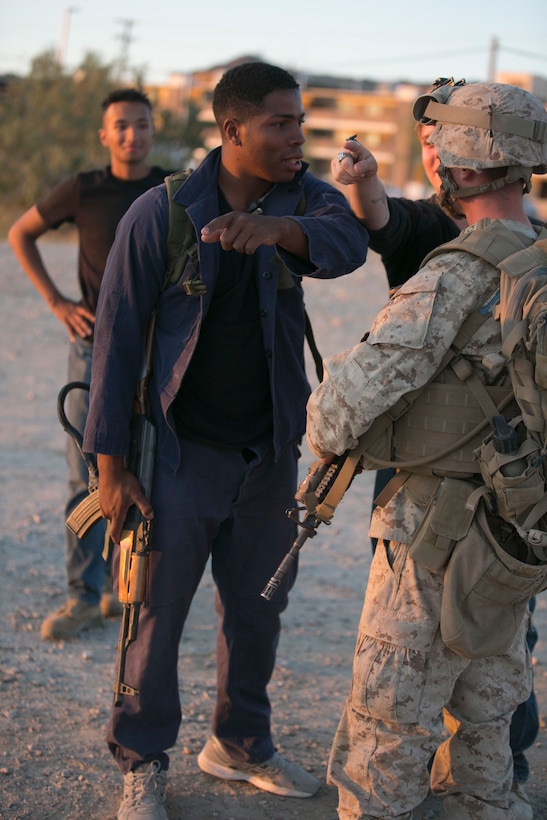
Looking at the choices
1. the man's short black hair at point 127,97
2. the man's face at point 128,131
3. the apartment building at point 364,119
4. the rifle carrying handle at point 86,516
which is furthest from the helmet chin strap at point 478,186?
the apartment building at point 364,119

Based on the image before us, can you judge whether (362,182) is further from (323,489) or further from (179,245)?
(323,489)

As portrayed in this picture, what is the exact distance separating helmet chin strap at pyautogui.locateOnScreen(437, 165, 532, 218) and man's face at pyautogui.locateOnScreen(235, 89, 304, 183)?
514mm

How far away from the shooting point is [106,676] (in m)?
4.21

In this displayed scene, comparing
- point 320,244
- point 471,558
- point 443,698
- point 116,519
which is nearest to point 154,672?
point 116,519

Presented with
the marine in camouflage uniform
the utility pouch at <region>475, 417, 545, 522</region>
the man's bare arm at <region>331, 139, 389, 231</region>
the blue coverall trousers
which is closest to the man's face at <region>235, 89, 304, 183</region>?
the man's bare arm at <region>331, 139, 389, 231</region>

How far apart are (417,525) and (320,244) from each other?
822mm

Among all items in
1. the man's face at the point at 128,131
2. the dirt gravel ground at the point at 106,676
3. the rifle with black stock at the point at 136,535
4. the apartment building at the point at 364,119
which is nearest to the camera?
the rifle with black stock at the point at 136,535

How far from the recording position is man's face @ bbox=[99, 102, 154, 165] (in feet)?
15.9

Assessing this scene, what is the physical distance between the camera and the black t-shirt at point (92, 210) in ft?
15.5

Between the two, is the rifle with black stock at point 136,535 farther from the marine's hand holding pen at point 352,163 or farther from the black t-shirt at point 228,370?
the marine's hand holding pen at point 352,163

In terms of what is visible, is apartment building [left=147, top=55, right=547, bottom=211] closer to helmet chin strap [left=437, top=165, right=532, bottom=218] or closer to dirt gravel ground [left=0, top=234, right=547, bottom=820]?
dirt gravel ground [left=0, top=234, right=547, bottom=820]

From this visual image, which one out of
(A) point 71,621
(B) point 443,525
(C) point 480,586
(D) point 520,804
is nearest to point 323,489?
(B) point 443,525

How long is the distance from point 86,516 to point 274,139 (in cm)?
131

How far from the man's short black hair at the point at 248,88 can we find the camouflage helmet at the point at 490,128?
0.57 metres
